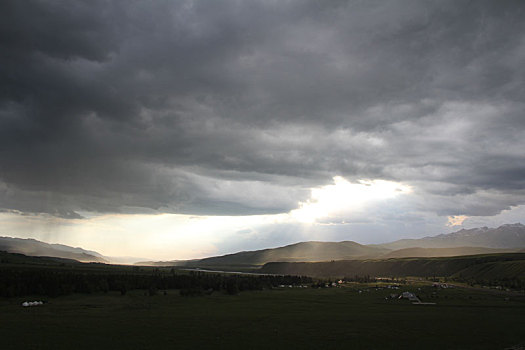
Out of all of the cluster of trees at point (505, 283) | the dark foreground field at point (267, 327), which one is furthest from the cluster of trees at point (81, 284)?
the cluster of trees at point (505, 283)

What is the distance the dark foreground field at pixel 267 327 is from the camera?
4738 cm

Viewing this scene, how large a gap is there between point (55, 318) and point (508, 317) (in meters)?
79.6

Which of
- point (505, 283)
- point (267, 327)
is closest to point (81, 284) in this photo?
point (267, 327)

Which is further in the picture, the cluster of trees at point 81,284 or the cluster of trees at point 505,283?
the cluster of trees at point 505,283

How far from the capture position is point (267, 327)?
59.3 metres

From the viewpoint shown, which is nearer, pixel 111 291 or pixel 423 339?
pixel 423 339

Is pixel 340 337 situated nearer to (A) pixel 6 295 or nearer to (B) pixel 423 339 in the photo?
(B) pixel 423 339

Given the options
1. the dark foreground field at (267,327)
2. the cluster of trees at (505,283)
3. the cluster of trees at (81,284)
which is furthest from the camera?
the cluster of trees at (505,283)

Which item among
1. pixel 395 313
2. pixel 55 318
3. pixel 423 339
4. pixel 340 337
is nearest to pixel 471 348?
pixel 423 339

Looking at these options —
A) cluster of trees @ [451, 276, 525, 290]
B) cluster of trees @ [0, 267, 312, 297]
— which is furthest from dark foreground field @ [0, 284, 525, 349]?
cluster of trees @ [451, 276, 525, 290]

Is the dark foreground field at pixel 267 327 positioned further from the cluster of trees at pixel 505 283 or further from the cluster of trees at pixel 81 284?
the cluster of trees at pixel 505 283

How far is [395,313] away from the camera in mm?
75625

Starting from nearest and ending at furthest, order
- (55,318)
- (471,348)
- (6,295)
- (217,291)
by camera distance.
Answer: (471,348)
(55,318)
(6,295)
(217,291)

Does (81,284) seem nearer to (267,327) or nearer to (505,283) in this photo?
(267,327)
